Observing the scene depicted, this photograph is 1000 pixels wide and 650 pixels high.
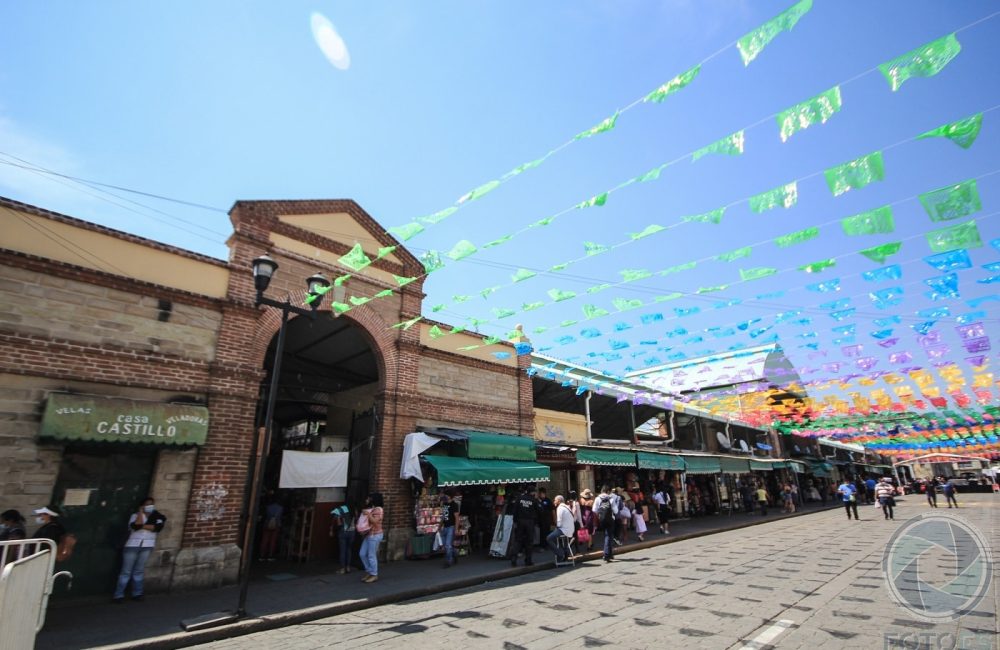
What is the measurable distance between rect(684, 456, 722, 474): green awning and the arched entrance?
13.9m

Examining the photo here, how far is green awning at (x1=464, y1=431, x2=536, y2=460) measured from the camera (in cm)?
1234

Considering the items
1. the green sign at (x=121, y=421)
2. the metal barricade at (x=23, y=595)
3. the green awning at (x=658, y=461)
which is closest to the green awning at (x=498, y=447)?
the green awning at (x=658, y=461)

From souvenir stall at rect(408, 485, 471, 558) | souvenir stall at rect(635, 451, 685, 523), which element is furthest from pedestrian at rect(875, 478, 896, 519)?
souvenir stall at rect(408, 485, 471, 558)

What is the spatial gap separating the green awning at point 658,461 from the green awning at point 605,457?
0.65 m

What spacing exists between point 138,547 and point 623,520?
11.9 metres

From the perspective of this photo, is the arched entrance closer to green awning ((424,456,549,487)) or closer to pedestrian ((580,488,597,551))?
green awning ((424,456,549,487))

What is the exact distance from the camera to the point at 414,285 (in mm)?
13766

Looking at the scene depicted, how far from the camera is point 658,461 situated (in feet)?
60.0

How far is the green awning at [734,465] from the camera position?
23122mm

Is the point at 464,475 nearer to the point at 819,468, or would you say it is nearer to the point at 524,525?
the point at 524,525

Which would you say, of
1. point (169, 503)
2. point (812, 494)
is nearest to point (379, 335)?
point (169, 503)

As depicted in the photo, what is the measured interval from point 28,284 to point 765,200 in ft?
37.4

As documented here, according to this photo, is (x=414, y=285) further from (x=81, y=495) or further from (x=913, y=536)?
(x=913, y=536)

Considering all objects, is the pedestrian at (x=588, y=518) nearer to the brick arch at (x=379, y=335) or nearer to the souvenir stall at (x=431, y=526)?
the souvenir stall at (x=431, y=526)
